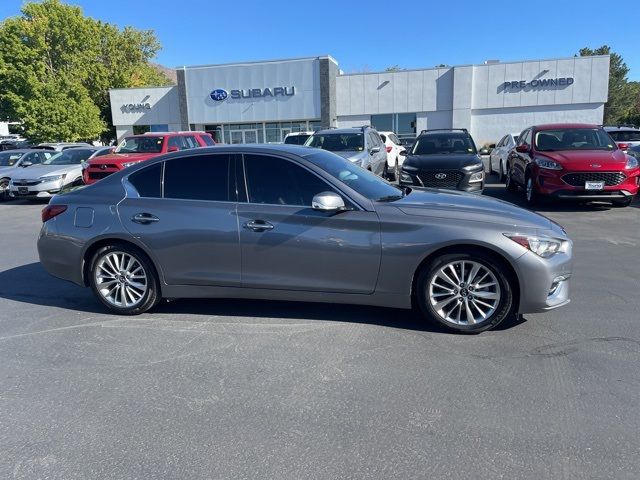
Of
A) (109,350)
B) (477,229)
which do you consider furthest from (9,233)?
(477,229)

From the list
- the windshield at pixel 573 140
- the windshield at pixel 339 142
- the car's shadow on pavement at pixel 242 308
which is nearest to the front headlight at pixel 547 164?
the windshield at pixel 573 140

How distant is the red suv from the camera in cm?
1328

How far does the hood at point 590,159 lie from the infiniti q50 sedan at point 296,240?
6.11 m

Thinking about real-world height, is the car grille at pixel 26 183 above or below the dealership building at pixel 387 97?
below

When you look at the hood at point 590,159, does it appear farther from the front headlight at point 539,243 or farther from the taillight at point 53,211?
the taillight at point 53,211

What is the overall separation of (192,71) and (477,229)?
120 ft

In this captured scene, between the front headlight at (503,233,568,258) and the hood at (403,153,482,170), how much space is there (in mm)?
5951

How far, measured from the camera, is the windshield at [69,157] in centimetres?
1590

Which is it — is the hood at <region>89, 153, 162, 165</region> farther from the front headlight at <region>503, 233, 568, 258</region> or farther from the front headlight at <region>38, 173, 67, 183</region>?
the front headlight at <region>503, 233, 568, 258</region>

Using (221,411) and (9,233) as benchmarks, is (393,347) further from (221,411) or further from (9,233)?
(9,233)

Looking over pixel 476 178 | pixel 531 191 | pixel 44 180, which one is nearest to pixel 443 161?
pixel 476 178

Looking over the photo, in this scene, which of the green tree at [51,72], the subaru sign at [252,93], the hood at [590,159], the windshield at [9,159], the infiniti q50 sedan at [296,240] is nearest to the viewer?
the infiniti q50 sedan at [296,240]

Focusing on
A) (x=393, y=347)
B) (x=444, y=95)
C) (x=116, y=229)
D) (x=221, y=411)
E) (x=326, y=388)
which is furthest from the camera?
(x=444, y=95)

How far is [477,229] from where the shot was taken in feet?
13.7
